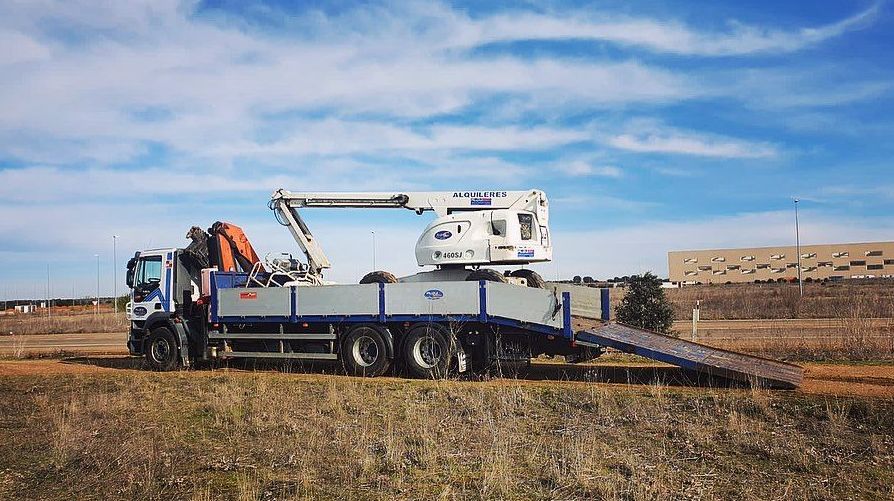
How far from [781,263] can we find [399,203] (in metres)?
88.9

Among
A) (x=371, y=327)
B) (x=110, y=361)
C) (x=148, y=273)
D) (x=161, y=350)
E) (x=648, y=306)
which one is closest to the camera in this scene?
(x=371, y=327)

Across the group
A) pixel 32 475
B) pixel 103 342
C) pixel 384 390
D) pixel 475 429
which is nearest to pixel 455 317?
pixel 384 390

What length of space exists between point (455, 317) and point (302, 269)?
619 cm

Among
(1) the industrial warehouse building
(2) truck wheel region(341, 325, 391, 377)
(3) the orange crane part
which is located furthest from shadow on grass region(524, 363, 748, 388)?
(1) the industrial warehouse building

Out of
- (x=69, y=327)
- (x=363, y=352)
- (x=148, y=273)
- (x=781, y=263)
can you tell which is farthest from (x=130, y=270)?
(x=781, y=263)

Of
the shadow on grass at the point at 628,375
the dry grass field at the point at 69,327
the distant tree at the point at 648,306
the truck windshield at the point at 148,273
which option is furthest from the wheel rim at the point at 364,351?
the dry grass field at the point at 69,327

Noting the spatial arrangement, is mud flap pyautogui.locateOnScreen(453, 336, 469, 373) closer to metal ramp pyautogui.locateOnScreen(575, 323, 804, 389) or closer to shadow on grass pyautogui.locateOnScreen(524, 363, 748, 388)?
shadow on grass pyautogui.locateOnScreen(524, 363, 748, 388)

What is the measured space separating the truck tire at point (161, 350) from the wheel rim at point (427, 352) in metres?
6.27

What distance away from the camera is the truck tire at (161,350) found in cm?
1830

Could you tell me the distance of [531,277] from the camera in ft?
57.6

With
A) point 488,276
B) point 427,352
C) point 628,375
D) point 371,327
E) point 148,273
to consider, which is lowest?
point 628,375

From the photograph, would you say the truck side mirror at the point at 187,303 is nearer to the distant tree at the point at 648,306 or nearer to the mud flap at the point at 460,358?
the mud flap at the point at 460,358

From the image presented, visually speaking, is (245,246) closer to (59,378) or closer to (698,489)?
(59,378)

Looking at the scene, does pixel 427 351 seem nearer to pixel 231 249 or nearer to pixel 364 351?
pixel 364 351
